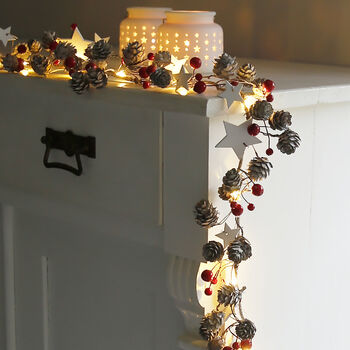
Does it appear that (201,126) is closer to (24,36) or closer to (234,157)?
(234,157)

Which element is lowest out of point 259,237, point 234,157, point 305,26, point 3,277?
point 3,277

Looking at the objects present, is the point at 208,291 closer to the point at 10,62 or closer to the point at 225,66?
the point at 225,66

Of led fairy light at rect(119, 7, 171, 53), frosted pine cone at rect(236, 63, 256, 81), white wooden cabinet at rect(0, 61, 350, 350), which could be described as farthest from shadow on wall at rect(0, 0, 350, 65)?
frosted pine cone at rect(236, 63, 256, 81)

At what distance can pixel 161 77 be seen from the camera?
878mm

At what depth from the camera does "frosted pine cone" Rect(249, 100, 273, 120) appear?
2.73 feet

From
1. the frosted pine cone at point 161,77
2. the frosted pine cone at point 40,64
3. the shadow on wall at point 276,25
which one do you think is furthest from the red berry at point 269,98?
the shadow on wall at point 276,25

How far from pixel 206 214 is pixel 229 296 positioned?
0.10m

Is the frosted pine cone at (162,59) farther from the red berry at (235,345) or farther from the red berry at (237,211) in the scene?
the red berry at (235,345)

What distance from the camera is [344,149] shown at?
3.49ft

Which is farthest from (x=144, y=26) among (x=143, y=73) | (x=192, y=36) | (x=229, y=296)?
(x=229, y=296)

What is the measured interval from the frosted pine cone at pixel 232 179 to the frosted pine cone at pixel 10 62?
0.39m

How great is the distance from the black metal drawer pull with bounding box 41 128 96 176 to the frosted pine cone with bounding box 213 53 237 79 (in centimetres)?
21

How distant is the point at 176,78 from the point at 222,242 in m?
0.20

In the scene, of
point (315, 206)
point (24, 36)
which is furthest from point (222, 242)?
point (24, 36)
